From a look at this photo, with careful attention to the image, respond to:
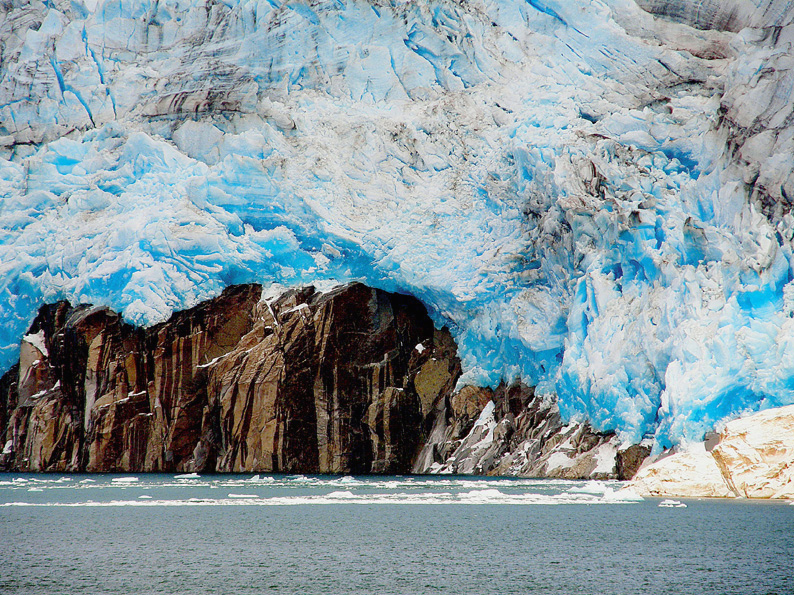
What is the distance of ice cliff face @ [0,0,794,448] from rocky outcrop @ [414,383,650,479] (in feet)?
2.83

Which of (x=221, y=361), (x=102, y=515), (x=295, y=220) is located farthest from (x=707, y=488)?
(x=221, y=361)

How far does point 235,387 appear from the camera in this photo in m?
43.8

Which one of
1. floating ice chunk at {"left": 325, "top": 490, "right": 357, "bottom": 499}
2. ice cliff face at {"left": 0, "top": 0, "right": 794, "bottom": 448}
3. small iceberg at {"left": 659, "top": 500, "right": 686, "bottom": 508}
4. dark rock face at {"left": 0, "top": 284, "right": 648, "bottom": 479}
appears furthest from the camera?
dark rock face at {"left": 0, "top": 284, "right": 648, "bottom": 479}

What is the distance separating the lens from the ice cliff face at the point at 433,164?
32.4 meters

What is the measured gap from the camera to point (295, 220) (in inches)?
1617

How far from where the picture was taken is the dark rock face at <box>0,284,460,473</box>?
4366 cm

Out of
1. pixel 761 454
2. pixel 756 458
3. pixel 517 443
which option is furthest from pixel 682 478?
pixel 517 443

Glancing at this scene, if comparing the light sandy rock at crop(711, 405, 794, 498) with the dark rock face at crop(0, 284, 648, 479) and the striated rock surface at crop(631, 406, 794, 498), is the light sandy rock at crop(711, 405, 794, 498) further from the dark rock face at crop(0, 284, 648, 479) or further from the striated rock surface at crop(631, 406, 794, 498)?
the dark rock face at crop(0, 284, 648, 479)

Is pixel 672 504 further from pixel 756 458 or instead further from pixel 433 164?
pixel 433 164

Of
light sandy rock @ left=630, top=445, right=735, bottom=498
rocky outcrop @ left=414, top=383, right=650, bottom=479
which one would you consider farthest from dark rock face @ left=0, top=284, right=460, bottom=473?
light sandy rock @ left=630, top=445, right=735, bottom=498

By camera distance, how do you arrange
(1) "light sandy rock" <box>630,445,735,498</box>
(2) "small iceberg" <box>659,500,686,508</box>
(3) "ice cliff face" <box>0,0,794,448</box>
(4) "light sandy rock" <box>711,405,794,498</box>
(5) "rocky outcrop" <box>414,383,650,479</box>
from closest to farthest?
(4) "light sandy rock" <box>711,405,794,498</box> → (2) "small iceberg" <box>659,500,686,508</box> → (1) "light sandy rock" <box>630,445,735,498</box> → (3) "ice cliff face" <box>0,0,794,448</box> → (5) "rocky outcrop" <box>414,383,650,479</box>

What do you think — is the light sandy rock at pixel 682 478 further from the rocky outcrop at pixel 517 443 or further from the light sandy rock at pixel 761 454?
the rocky outcrop at pixel 517 443

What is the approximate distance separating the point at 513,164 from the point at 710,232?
10.3m

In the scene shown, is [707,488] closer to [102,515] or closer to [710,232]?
[710,232]
